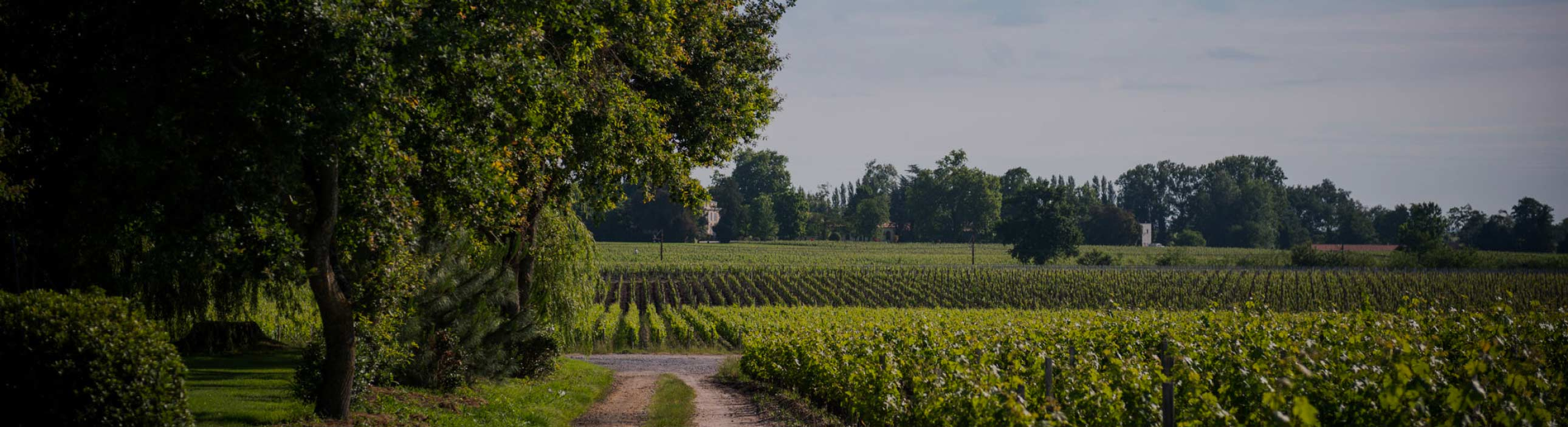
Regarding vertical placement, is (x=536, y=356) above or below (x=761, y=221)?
below

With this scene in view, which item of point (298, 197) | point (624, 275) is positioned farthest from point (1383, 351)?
point (624, 275)

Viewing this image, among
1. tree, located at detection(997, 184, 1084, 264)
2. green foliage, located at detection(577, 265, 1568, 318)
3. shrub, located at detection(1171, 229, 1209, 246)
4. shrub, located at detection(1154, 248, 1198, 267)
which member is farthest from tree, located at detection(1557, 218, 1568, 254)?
tree, located at detection(997, 184, 1084, 264)

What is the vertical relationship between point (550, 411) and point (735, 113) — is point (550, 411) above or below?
below

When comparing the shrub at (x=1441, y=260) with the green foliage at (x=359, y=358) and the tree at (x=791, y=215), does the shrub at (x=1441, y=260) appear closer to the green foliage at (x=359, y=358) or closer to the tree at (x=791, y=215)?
the tree at (x=791, y=215)

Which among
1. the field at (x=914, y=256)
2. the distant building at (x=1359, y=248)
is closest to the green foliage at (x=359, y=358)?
the field at (x=914, y=256)

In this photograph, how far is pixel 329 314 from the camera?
1216 centimetres

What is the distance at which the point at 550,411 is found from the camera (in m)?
16.7

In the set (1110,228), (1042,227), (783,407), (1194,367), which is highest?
(1110,228)

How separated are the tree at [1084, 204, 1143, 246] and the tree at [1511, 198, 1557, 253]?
4534cm

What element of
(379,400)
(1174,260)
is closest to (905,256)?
(1174,260)

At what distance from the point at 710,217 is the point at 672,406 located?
12789 cm

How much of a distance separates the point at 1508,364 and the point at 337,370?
1202cm

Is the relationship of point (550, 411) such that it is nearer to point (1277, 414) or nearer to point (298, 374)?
point (298, 374)

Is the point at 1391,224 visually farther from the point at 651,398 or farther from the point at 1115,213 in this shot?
the point at 651,398
